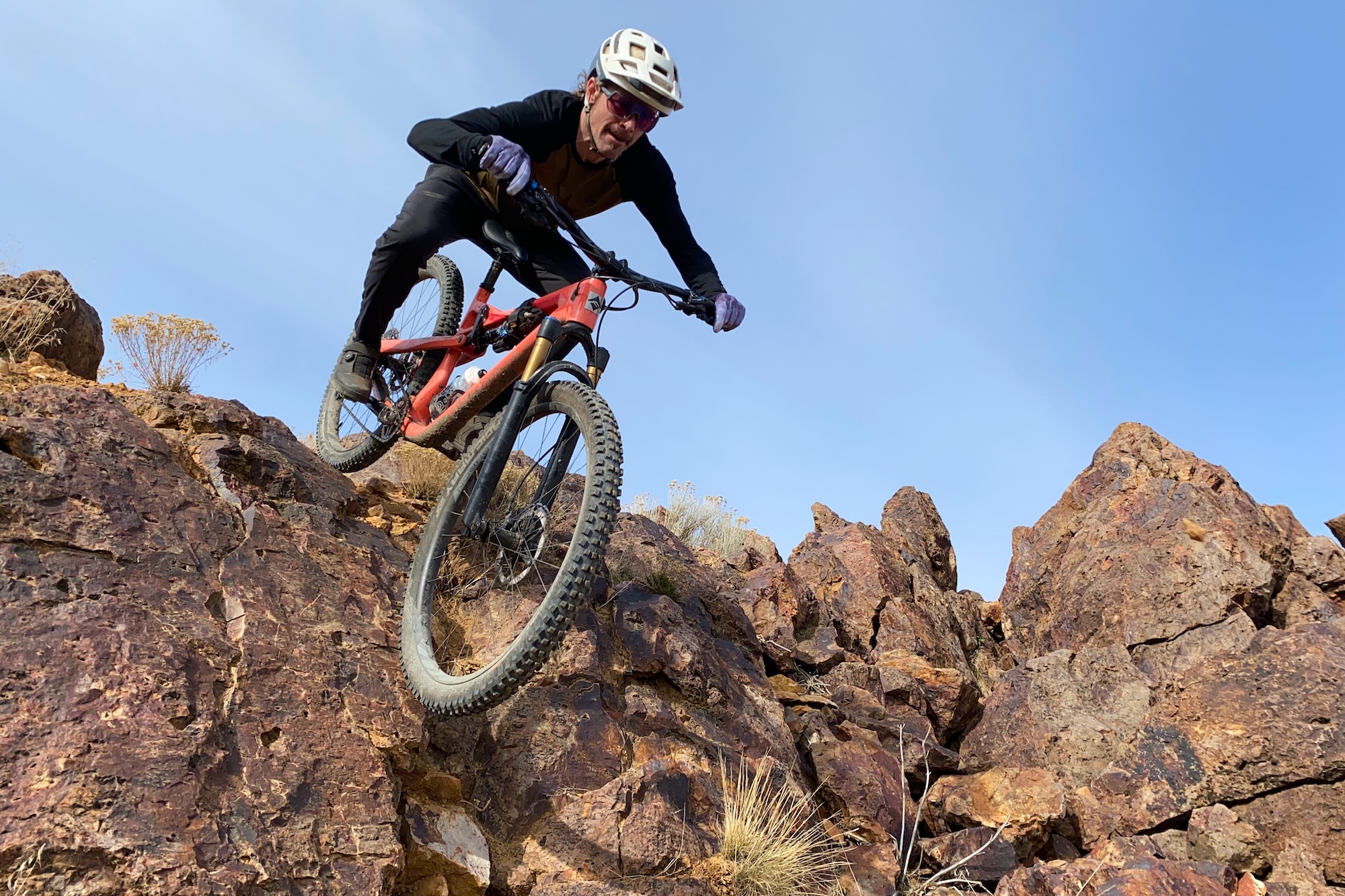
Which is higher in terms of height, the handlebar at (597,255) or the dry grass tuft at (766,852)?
the handlebar at (597,255)

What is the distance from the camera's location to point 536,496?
4.51 metres

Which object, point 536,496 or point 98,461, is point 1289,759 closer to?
point 536,496

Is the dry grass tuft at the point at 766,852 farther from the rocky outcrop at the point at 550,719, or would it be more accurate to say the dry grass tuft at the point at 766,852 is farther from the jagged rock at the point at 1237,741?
the jagged rock at the point at 1237,741

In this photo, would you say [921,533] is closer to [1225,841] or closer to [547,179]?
[1225,841]

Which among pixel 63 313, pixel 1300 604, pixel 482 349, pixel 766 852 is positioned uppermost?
pixel 1300 604

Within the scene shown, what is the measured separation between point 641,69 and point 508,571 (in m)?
Answer: 2.71

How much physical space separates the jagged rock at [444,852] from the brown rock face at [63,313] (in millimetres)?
4617

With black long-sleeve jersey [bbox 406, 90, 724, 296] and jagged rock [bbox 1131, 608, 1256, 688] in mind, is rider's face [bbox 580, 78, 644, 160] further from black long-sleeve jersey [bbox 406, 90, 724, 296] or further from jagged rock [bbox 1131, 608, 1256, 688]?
jagged rock [bbox 1131, 608, 1256, 688]

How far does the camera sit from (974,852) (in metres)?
4.98

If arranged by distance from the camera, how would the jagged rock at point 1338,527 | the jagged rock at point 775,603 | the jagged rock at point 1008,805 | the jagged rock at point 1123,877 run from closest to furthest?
the jagged rock at point 1123,877 < the jagged rock at point 1008,805 < the jagged rock at point 775,603 < the jagged rock at point 1338,527

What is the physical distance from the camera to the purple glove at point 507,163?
398 centimetres

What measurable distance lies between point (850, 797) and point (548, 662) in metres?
2.14

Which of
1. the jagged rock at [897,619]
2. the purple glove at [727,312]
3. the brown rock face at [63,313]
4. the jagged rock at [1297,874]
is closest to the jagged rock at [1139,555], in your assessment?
the jagged rock at [897,619]

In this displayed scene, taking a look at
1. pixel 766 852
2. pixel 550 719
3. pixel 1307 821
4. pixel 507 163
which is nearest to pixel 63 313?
pixel 507 163
